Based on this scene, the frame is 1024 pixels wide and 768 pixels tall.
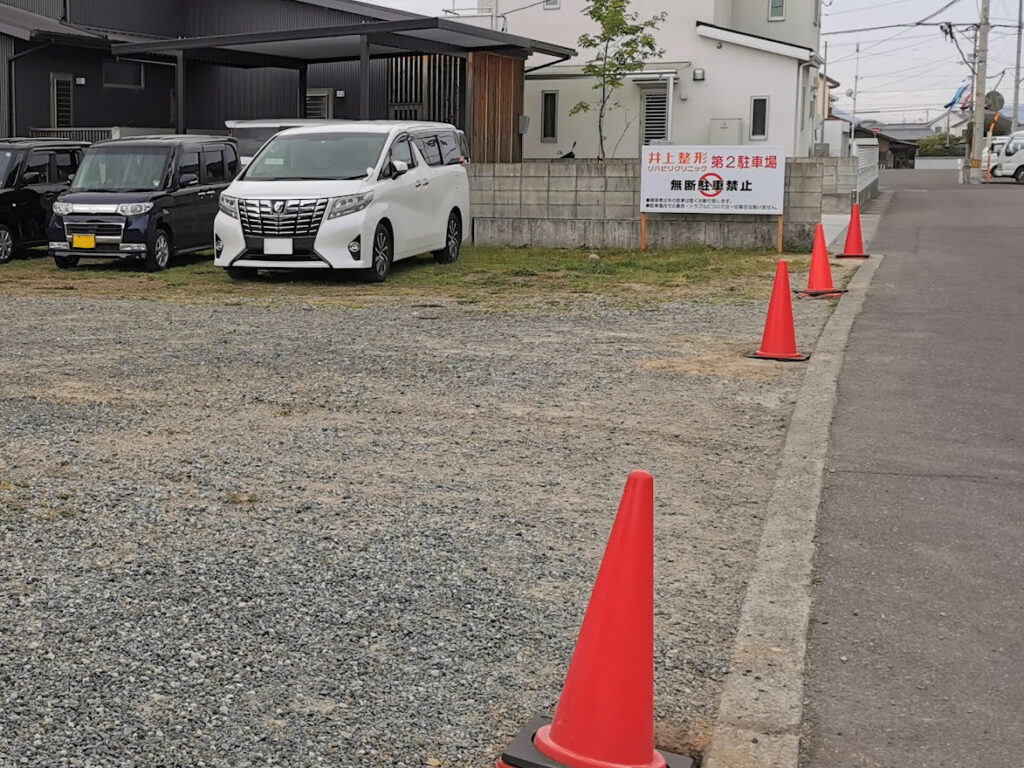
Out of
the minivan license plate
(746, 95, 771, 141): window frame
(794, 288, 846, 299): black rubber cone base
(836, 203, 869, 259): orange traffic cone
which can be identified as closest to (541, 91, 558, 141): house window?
(746, 95, 771, 141): window frame

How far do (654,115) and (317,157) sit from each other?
17677 millimetres

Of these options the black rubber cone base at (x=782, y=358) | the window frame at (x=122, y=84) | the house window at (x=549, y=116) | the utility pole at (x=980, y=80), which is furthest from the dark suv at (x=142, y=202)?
the utility pole at (x=980, y=80)

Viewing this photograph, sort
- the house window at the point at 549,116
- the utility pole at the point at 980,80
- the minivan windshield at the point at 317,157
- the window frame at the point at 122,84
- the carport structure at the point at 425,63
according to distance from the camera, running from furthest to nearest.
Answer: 1. the utility pole at the point at 980,80
2. the house window at the point at 549,116
3. the window frame at the point at 122,84
4. the carport structure at the point at 425,63
5. the minivan windshield at the point at 317,157

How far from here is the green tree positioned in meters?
28.4

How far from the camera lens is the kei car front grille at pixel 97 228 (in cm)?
1509

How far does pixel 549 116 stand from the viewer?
30.8 meters

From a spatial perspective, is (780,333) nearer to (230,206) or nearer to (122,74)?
(230,206)

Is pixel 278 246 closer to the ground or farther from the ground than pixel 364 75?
closer to the ground

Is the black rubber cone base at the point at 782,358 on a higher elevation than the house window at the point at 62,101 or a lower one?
lower

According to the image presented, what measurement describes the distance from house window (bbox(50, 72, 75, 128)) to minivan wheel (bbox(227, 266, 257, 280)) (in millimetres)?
13412

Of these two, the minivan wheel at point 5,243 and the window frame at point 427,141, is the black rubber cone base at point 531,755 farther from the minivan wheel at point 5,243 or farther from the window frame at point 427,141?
the minivan wheel at point 5,243

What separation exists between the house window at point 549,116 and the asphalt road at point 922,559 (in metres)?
21.6

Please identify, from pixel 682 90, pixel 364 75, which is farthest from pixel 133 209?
pixel 682 90

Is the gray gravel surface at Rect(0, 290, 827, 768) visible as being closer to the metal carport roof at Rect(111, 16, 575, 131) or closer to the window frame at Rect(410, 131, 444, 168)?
the window frame at Rect(410, 131, 444, 168)
